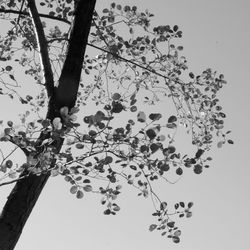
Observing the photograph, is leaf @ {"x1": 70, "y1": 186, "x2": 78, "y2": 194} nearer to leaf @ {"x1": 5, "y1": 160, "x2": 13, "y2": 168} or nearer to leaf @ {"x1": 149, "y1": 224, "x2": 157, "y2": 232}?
leaf @ {"x1": 5, "y1": 160, "x2": 13, "y2": 168}

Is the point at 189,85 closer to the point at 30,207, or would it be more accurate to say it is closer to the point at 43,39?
the point at 43,39

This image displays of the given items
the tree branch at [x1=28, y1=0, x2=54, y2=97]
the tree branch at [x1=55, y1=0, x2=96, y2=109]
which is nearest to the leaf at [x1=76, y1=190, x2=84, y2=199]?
the tree branch at [x1=55, y1=0, x2=96, y2=109]

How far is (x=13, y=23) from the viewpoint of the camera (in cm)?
773

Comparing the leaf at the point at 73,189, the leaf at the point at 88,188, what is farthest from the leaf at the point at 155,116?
the leaf at the point at 73,189

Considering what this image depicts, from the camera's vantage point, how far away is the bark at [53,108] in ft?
13.8

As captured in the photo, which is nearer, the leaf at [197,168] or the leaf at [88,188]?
the leaf at [88,188]

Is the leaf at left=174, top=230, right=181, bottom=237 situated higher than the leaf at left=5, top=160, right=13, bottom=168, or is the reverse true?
the leaf at left=174, top=230, right=181, bottom=237

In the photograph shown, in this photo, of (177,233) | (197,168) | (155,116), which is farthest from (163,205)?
(155,116)

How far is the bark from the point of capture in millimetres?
4211

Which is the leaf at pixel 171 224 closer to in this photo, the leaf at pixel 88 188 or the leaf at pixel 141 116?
the leaf at pixel 88 188

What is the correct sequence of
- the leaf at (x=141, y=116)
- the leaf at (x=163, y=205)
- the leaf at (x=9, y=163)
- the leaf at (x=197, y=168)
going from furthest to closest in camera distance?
the leaf at (x=163, y=205), the leaf at (x=197, y=168), the leaf at (x=9, y=163), the leaf at (x=141, y=116)

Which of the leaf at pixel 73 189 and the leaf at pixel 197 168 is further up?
the leaf at pixel 197 168

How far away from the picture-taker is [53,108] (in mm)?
4988

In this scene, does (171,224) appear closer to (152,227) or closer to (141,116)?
(152,227)
